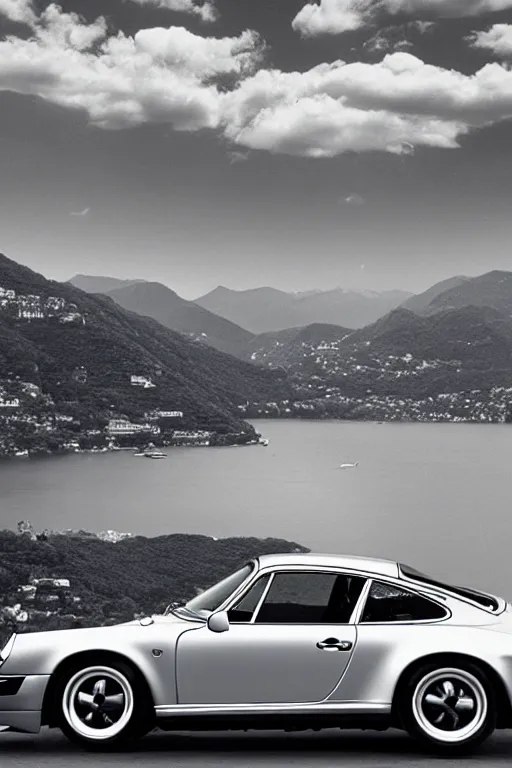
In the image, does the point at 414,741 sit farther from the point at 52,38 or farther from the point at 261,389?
the point at 261,389

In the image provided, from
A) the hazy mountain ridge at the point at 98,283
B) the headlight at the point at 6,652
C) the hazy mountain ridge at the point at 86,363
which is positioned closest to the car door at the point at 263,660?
the headlight at the point at 6,652

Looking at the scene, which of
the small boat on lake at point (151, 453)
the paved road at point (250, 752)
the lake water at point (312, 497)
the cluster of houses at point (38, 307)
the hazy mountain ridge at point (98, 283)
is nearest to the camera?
the paved road at point (250, 752)

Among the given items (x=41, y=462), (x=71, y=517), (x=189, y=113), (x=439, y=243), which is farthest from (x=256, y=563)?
(x=439, y=243)

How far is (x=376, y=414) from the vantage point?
16462cm

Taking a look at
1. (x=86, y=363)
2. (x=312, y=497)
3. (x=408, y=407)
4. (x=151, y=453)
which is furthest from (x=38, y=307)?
(x=408, y=407)

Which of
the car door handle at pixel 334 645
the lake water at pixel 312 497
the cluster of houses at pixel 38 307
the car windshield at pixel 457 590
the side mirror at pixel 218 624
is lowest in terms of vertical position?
the lake water at pixel 312 497

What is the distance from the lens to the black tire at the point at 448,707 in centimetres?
517

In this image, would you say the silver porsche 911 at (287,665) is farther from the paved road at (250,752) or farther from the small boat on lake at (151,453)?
the small boat on lake at (151,453)

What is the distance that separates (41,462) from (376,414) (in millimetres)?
66343

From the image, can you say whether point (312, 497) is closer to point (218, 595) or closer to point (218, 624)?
point (218, 595)

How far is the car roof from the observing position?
5.37m

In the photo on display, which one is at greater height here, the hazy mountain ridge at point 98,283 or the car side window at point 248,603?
the hazy mountain ridge at point 98,283

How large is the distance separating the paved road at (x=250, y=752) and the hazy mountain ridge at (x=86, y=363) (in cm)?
10958

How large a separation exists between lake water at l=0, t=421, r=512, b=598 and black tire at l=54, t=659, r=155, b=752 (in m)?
58.9
